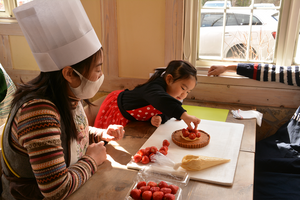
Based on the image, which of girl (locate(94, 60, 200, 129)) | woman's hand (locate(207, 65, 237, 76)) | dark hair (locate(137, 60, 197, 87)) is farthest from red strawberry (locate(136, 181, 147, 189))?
woman's hand (locate(207, 65, 237, 76))

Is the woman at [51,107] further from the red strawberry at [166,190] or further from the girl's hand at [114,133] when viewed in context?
the red strawberry at [166,190]

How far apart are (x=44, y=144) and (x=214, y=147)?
0.78m

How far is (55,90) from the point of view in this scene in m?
0.93

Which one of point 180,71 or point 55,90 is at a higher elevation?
point 55,90

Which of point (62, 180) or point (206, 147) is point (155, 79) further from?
point (62, 180)

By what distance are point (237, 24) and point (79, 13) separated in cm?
146

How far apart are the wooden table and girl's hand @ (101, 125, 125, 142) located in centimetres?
5

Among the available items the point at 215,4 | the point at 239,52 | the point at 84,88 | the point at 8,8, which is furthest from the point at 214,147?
the point at 8,8

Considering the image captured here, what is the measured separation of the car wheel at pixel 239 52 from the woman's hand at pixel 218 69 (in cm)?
18

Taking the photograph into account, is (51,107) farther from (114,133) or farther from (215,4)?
(215,4)

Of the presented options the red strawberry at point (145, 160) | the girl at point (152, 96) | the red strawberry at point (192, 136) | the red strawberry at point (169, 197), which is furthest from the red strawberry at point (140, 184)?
the girl at point (152, 96)

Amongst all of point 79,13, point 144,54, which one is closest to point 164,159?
point 79,13

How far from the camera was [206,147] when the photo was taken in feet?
4.06

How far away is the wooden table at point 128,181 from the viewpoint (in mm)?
892
